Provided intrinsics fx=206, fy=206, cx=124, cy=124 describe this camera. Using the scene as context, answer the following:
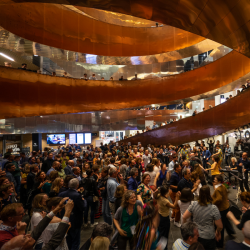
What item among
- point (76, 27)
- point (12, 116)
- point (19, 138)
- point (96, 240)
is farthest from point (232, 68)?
point (19, 138)

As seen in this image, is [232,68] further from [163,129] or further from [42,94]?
[42,94]

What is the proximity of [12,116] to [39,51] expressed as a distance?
179 inches

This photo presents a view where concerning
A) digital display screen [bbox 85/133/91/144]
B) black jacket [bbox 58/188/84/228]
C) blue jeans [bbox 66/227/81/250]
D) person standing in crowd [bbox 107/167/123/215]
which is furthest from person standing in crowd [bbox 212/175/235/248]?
digital display screen [bbox 85/133/91/144]

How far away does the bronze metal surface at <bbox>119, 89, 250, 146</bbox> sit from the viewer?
15.3m

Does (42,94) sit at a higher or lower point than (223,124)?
higher

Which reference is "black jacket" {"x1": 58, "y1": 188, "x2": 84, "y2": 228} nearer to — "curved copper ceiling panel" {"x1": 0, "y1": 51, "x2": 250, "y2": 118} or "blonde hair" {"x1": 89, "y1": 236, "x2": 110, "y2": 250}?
"blonde hair" {"x1": 89, "y1": 236, "x2": 110, "y2": 250}

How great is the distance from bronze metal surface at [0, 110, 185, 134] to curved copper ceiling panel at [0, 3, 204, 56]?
5.26 meters

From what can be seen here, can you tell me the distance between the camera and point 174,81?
58.7 ft

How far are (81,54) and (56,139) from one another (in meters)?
8.95

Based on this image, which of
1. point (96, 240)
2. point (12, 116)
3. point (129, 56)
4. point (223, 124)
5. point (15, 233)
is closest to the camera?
point (96, 240)

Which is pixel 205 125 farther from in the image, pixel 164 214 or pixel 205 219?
pixel 205 219

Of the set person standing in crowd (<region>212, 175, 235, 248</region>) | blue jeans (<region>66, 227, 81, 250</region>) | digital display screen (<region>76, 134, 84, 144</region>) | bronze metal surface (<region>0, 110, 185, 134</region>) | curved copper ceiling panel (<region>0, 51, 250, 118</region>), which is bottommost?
blue jeans (<region>66, 227, 81, 250</region>)

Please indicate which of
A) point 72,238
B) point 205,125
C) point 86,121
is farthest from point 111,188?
point 86,121

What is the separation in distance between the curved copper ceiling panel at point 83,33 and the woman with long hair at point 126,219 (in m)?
12.5
